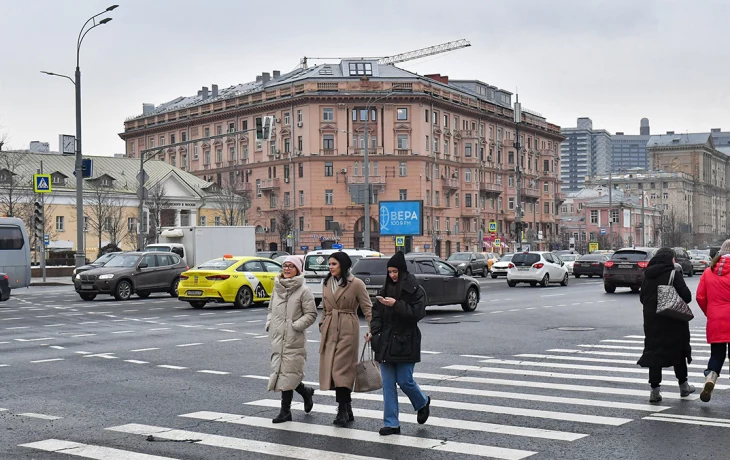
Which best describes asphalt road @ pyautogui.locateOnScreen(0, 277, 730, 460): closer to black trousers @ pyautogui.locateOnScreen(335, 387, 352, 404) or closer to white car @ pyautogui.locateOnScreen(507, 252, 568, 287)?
black trousers @ pyautogui.locateOnScreen(335, 387, 352, 404)

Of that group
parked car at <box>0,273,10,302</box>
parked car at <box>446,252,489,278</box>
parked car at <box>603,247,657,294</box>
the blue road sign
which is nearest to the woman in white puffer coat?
parked car at <box>0,273,10,302</box>

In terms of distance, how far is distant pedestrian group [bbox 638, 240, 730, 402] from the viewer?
10.3 meters

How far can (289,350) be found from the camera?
951cm

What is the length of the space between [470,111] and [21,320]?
3399 inches

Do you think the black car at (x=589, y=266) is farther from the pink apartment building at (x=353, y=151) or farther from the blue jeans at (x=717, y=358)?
the blue jeans at (x=717, y=358)

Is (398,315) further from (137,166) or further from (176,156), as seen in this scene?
(176,156)

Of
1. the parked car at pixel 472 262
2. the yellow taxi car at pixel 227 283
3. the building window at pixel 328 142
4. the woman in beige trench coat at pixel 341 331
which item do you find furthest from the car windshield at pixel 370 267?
the building window at pixel 328 142

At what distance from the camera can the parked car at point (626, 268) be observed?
34.8 m

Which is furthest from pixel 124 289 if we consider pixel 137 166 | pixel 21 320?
pixel 137 166

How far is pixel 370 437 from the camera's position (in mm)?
8766

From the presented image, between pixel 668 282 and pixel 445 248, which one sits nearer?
pixel 668 282

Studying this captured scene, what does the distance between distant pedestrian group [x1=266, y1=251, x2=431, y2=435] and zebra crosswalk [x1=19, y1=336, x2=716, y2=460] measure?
0.95 feet

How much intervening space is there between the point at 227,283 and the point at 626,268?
51.3ft

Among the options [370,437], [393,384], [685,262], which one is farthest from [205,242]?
[370,437]
